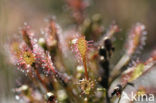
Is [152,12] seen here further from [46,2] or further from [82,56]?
[82,56]

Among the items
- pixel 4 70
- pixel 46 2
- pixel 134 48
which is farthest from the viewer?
pixel 46 2

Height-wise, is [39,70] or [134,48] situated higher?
[134,48]

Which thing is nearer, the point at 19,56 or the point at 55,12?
the point at 19,56

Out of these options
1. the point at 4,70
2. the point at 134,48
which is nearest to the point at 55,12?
the point at 4,70

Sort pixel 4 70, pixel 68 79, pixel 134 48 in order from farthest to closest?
pixel 4 70
pixel 134 48
pixel 68 79

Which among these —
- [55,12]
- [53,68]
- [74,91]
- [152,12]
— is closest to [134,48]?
[74,91]

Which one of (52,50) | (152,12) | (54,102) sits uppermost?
(152,12)
